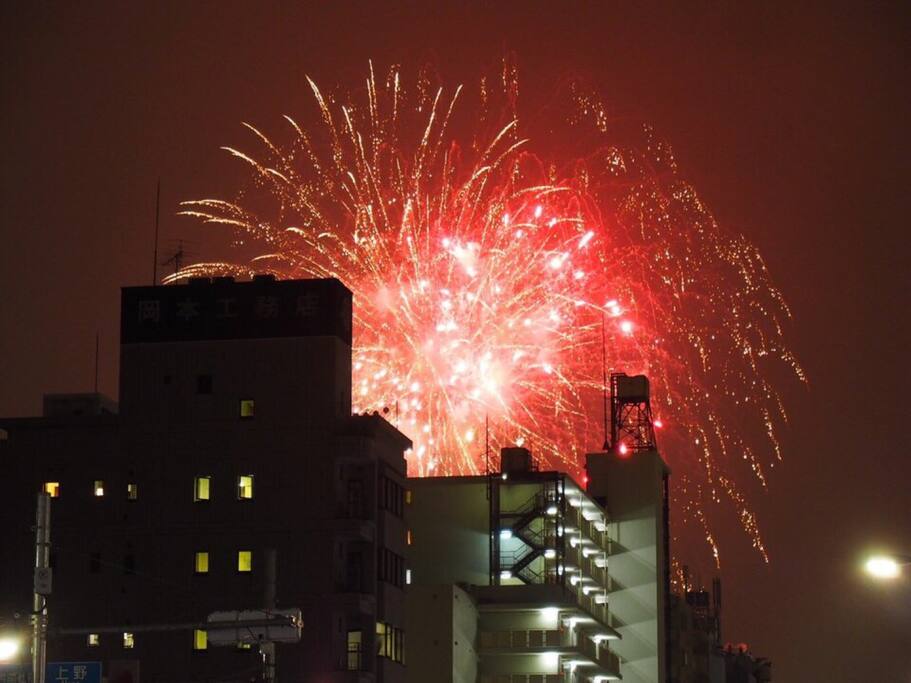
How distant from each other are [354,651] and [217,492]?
11.2 m

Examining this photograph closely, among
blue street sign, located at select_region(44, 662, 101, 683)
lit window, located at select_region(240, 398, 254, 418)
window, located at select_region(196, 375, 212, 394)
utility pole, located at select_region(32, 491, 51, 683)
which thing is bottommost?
blue street sign, located at select_region(44, 662, 101, 683)

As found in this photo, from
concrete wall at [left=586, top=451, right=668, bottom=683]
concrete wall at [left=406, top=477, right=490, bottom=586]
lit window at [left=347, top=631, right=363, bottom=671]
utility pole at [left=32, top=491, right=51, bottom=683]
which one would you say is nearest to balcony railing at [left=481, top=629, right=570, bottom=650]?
concrete wall at [left=406, top=477, right=490, bottom=586]

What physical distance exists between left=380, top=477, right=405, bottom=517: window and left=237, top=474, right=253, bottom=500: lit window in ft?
22.6

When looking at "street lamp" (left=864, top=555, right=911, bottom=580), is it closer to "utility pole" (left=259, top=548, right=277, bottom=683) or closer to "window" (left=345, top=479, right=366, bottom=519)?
"utility pole" (left=259, top=548, right=277, bottom=683)

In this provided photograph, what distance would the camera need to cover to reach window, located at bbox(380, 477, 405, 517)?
9925cm

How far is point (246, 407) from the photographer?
325ft

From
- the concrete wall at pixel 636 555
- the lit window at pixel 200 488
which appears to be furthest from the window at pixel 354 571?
the concrete wall at pixel 636 555

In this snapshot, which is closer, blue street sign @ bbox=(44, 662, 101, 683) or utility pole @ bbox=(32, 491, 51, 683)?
utility pole @ bbox=(32, 491, 51, 683)

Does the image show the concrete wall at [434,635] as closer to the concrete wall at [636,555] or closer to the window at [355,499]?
the window at [355,499]

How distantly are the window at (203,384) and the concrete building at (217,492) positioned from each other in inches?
4.2

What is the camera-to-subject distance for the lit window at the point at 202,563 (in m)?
96.5

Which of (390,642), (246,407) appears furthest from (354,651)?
(246,407)

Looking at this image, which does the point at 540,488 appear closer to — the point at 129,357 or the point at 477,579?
the point at 477,579

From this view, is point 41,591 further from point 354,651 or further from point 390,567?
point 390,567
